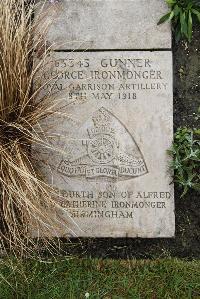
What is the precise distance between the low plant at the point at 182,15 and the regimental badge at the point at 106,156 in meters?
0.82

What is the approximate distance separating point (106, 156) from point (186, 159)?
0.57 meters

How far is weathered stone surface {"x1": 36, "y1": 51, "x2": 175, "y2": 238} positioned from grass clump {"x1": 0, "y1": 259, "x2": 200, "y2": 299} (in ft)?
0.74

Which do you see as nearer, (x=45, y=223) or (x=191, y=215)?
(x=45, y=223)

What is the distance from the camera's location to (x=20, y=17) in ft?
13.2

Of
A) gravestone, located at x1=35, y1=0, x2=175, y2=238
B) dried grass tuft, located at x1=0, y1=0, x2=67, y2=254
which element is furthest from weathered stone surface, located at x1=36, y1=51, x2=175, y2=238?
dried grass tuft, located at x1=0, y1=0, x2=67, y2=254

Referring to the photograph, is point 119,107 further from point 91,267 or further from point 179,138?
point 91,267

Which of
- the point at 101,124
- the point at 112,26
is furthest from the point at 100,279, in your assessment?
the point at 112,26

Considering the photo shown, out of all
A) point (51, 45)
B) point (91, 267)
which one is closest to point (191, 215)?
point (91, 267)

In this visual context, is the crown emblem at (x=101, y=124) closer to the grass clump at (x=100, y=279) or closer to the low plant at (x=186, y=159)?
the low plant at (x=186, y=159)

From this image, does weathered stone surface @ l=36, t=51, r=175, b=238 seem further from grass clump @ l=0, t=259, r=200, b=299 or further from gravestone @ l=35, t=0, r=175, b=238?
grass clump @ l=0, t=259, r=200, b=299

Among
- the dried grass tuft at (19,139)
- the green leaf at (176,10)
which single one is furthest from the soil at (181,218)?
the dried grass tuft at (19,139)

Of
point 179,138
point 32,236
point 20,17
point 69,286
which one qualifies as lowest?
point 69,286

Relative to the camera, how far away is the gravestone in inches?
154

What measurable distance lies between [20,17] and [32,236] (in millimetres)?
1565
